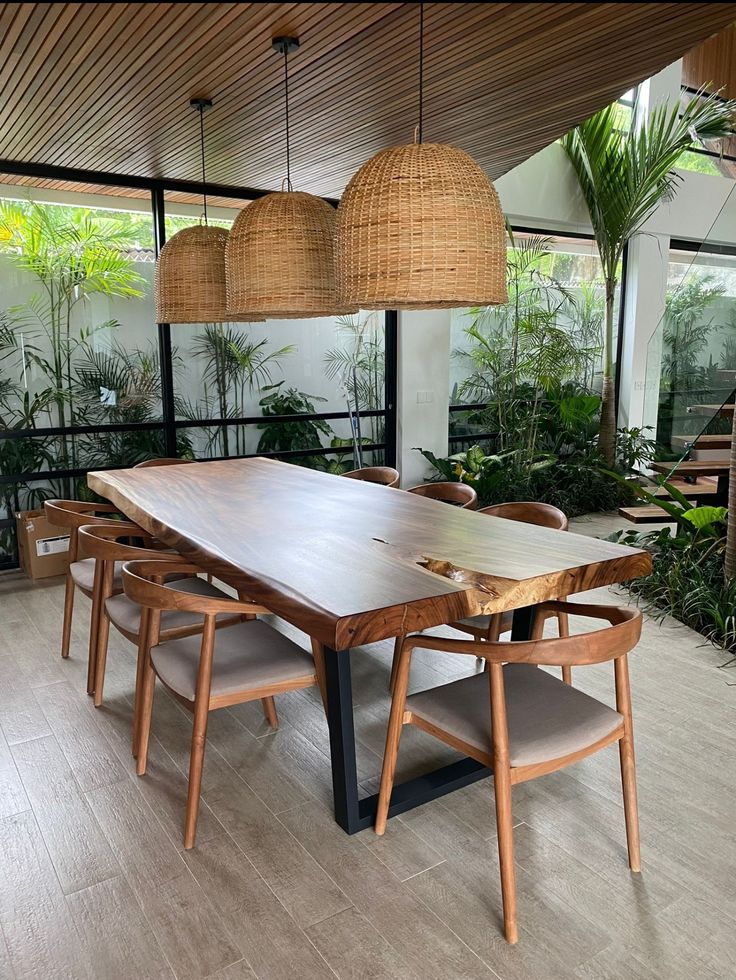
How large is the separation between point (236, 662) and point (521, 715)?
0.91 m

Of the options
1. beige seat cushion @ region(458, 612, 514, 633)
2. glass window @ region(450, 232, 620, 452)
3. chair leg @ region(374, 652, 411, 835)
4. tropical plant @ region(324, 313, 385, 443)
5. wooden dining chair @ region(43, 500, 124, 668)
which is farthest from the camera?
glass window @ region(450, 232, 620, 452)

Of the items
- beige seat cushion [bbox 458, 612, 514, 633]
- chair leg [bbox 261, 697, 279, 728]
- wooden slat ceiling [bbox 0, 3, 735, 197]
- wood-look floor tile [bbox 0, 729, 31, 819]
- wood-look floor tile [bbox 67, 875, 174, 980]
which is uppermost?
wooden slat ceiling [bbox 0, 3, 735, 197]

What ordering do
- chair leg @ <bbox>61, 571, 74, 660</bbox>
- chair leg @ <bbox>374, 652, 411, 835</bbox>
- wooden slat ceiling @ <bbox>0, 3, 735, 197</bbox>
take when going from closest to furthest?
chair leg @ <bbox>374, 652, 411, 835</bbox> → wooden slat ceiling @ <bbox>0, 3, 735, 197</bbox> → chair leg @ <bbox>61, 571, 74, 660</bbox>

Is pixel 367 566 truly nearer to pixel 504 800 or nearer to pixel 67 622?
pixel 504 800

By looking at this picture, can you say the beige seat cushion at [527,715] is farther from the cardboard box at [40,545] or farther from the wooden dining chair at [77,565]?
the cardboard box at [40,545]

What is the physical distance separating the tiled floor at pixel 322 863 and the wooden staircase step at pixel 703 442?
1.93 metres

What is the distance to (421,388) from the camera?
6.72 metres

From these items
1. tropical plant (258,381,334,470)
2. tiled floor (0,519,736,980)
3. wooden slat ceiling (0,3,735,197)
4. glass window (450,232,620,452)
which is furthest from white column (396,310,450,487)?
tiled floor (0,519,736,980)

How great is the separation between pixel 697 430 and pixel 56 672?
378 centimetres

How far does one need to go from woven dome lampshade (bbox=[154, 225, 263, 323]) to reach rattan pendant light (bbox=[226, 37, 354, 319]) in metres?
0.62

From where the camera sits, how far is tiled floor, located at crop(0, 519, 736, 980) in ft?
6.10

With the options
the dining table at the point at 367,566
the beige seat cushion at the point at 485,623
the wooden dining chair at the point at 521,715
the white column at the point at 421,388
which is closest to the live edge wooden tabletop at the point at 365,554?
the dining table at the point at 367,566

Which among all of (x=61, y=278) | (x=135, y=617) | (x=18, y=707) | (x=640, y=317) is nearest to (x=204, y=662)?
(x=135, y=617)

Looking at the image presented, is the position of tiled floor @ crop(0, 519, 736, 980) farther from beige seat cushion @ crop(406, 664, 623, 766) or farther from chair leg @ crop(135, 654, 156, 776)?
beige seat cushion @ crop(406, 664, 623, 766)
